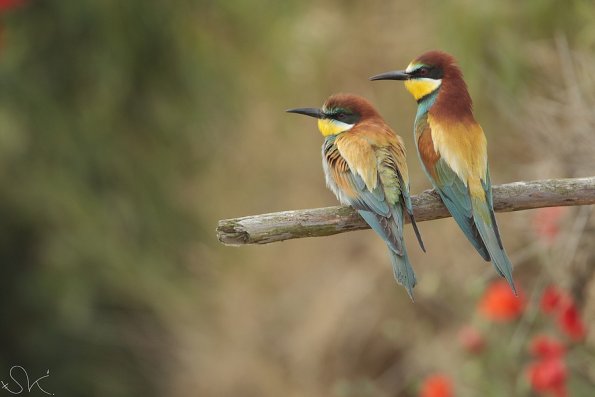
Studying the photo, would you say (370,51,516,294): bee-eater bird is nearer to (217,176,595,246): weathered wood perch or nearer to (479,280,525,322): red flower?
(217,176,595,246): weathered wood perch

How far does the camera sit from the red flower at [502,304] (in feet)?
8.14

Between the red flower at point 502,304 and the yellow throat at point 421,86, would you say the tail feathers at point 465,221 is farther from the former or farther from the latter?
the red flower at point 502,304

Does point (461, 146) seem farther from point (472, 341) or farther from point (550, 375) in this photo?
point (472, 341)

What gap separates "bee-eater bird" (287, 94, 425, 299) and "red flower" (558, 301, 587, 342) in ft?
2.84

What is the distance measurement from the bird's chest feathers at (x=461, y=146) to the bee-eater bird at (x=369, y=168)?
63mm

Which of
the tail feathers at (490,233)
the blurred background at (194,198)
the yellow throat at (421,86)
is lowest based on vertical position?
the blurred background at (194,198)

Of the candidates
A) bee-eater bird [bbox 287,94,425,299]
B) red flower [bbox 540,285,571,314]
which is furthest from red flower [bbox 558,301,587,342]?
bee-eater bird [bbox 287,94,425,299]

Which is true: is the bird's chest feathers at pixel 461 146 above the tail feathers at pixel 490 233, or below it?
above

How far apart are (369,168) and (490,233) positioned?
0.78 ft

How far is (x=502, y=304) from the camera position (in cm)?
249

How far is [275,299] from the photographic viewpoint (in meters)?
4.46

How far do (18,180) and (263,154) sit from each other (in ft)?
3.33

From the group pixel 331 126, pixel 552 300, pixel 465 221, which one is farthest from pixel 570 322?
pixel 465 221

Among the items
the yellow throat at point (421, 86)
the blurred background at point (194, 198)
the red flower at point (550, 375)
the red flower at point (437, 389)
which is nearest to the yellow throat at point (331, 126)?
the yellow throat at point (421, 86)
